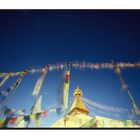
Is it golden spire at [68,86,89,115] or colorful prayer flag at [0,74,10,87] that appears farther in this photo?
colorful prayer flag at [0,74,10,87]

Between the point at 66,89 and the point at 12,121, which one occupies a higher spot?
the point at 66,89

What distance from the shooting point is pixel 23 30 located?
2.49 m

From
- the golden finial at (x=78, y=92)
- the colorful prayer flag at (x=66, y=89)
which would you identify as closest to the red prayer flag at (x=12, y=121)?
the colorful prayer flag at (x=66, y=89)

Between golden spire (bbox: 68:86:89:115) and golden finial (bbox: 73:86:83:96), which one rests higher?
golden finial (bbox: 73:86:83:96)

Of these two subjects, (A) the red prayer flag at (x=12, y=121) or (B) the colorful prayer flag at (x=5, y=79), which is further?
(B) the colorful prayer flag at (x=5, y=79)

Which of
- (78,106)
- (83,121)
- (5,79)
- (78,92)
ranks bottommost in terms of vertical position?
(83,121)

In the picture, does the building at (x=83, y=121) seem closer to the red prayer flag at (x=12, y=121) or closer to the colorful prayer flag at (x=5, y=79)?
the red prayer flag at (x=12, y=121)

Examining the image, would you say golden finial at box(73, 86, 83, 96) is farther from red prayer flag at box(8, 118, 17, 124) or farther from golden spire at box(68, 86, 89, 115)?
red prayer flag at box(8, 118, 17, 124)

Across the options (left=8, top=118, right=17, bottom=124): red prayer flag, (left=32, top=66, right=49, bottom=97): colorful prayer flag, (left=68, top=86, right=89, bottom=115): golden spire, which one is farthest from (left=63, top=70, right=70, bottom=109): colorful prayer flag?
(left=8, top=118, right=17, bottom=124): red prayer flag

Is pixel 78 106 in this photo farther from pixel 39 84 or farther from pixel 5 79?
pixel 5 79

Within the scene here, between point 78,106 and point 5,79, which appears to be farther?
point 5,79

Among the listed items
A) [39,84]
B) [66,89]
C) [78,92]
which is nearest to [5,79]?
[39,84]

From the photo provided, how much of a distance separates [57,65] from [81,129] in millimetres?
619
